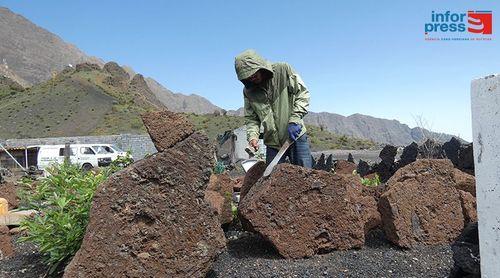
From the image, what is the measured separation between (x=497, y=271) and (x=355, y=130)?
480ft

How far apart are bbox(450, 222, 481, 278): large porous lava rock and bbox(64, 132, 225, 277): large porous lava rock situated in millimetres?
1415

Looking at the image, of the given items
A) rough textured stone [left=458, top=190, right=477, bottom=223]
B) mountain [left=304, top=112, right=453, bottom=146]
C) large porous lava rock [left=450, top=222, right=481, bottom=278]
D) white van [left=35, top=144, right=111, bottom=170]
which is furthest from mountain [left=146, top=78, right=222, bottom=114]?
large porous lava rock [left=450, top=222, right=481, bottom=278]

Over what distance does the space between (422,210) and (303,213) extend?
101 centimetres

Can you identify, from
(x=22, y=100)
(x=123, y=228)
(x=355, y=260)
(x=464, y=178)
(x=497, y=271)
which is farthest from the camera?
(x=22, y=100)

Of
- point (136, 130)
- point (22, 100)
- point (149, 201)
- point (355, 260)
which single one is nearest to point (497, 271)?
point (355, 260)

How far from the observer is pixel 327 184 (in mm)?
3615

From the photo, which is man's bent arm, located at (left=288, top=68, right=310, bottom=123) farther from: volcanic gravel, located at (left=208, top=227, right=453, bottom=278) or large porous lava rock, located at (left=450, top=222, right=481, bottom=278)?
large porous lava rock, located at (left=450, top=222, right=481, bottom=278)

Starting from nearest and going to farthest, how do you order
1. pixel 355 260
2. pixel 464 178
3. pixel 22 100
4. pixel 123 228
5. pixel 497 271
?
1. pixel 497 271
2. pixel 123 228
3. pixel 355 260
4. pixel 464 178
5. pixel 22 100

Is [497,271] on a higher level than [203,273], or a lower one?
higher

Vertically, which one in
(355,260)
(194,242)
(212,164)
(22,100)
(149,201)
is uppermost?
(22,100)

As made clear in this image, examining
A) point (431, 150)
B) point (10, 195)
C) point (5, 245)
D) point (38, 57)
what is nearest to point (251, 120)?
point (5, 245)

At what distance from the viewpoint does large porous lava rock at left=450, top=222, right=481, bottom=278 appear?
234cm

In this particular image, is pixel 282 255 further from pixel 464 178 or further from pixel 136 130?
pixel 136 130

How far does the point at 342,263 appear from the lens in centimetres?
342
